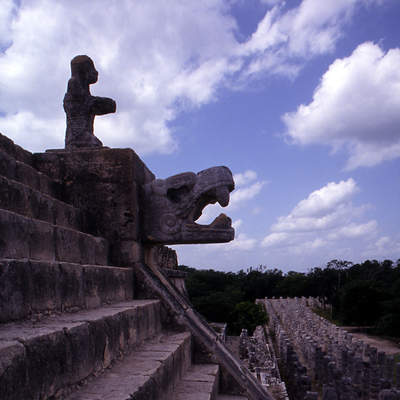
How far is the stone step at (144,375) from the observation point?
1.81 metres

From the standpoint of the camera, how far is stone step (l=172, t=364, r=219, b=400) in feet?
8.60

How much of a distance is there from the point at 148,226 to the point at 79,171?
87 cm

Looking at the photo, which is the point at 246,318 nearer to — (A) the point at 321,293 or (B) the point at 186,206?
(B) the point at 186,206

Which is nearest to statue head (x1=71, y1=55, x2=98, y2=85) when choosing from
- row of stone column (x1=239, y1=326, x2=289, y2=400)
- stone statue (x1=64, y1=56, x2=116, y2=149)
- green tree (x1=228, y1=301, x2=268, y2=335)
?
stone statue (x1=64, y1=56, x2=116, y2=149)

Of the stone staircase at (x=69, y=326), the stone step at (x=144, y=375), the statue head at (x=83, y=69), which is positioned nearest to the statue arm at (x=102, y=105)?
the statue head at (x=83, y=69)

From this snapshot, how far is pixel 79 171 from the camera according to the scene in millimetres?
4055

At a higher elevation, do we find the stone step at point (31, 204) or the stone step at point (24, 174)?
the stone step at point (24, 174)

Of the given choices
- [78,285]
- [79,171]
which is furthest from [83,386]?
[79,171]

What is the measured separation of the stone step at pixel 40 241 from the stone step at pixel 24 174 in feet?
2.13

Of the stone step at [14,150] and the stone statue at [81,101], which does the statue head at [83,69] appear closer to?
the stone statue at [81,101]

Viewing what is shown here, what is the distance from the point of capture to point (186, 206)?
4098 mm

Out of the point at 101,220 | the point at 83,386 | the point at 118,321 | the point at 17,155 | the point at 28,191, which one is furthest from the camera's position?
the point at 101,220

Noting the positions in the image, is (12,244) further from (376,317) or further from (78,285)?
(376,317)

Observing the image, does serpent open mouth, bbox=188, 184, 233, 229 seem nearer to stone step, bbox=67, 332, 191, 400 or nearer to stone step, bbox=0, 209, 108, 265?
stone step, bbox=0, 209, 108, 265
